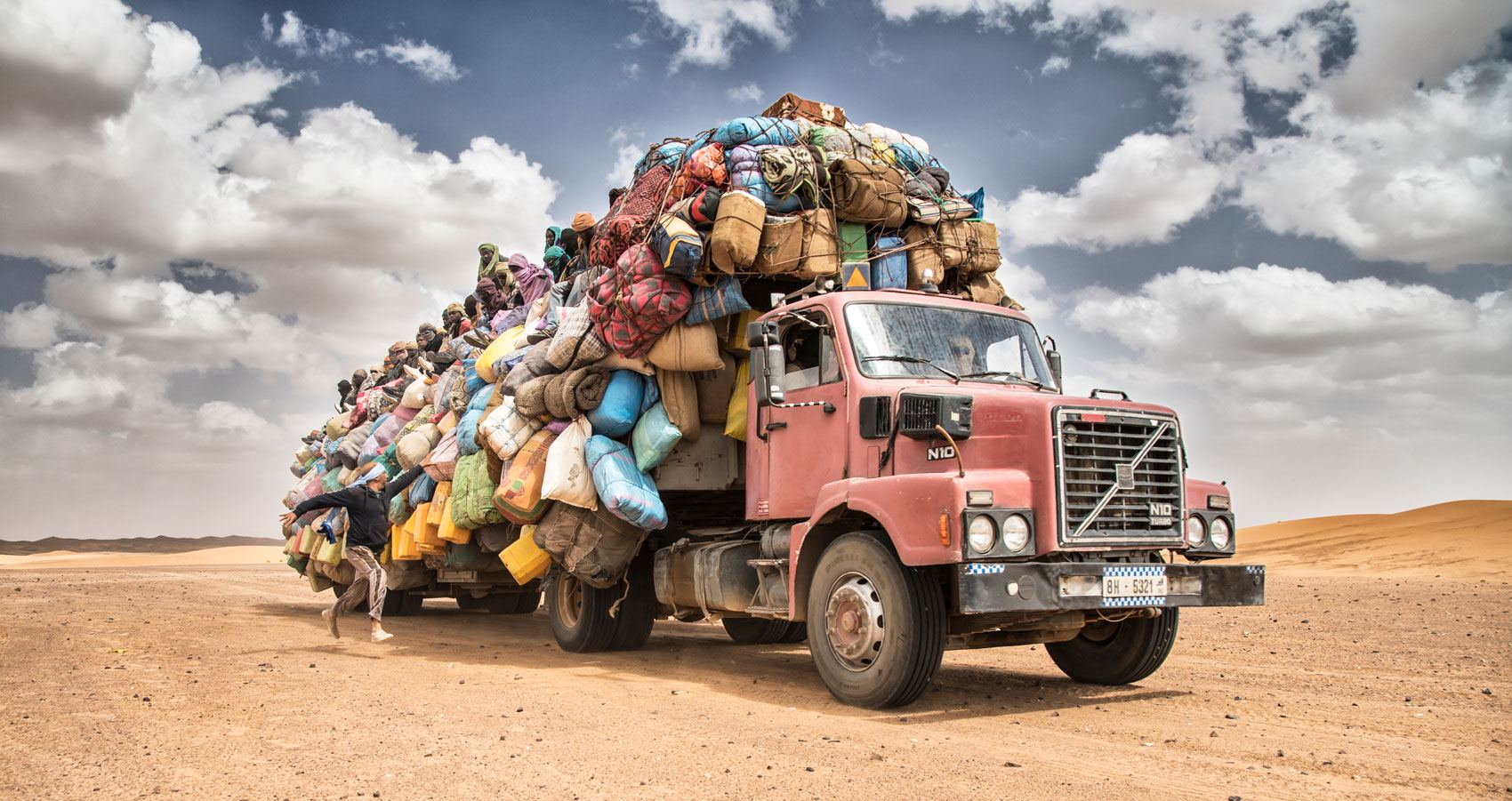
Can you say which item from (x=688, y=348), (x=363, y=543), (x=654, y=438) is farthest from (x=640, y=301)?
(x=363, y=543)

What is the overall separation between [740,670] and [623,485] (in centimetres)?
181

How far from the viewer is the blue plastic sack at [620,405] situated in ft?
29.7

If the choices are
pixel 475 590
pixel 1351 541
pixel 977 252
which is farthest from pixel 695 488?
pixel 1351 541

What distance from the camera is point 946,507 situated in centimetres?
596

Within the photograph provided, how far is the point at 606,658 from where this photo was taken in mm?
9812

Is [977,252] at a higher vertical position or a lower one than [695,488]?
higher

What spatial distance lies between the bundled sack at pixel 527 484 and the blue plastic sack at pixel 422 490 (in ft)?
9.42

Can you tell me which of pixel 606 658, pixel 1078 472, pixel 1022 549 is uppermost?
pixel 1078 472

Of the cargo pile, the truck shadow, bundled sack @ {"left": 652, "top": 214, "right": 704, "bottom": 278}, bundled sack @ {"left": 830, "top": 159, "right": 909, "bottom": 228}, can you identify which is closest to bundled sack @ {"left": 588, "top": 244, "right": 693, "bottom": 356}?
the cargo pile

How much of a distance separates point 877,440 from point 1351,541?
2172 centimetres

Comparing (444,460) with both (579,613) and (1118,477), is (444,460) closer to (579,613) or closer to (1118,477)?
(579,613)

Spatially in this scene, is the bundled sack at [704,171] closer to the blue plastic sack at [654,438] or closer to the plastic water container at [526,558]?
the blue plastic sack at [654,438]

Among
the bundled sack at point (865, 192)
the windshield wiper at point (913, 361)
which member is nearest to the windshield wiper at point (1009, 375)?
the windshield wiper at point (913, 361)

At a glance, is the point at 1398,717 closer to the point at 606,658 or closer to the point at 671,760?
the point at 671,760
